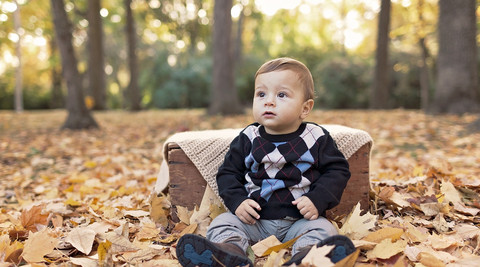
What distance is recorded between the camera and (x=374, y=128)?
→ 260 inches

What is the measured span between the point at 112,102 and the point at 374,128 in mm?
21829

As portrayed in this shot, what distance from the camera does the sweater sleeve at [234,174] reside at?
2029 mm

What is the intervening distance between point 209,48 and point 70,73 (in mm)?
15847

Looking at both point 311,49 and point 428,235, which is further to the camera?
point 311,49

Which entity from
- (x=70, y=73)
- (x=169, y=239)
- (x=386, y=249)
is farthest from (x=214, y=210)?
(x=70, y=73)

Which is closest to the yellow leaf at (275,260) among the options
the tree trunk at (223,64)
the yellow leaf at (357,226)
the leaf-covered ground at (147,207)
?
the leaf-covered ground at (147,207)

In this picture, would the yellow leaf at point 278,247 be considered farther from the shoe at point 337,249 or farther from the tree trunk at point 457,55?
the tree trunk at point 457,55

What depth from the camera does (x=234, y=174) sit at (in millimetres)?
2113

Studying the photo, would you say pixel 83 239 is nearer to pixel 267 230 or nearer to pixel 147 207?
pixel 147 207

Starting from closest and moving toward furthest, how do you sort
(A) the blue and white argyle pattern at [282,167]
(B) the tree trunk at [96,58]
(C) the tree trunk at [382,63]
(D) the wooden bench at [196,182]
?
(A) the blue and white argyle pattern at [282,167] → (D) the wooden bench at [196,182] → (C) the tree trunk at [382,63] → (B) the tree trunk at [96,58]

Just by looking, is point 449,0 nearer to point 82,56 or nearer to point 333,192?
point 333,192

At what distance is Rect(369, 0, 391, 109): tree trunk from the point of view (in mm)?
11086

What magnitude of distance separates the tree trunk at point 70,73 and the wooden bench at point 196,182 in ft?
18.7

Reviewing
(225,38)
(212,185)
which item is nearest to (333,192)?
(212,185)
